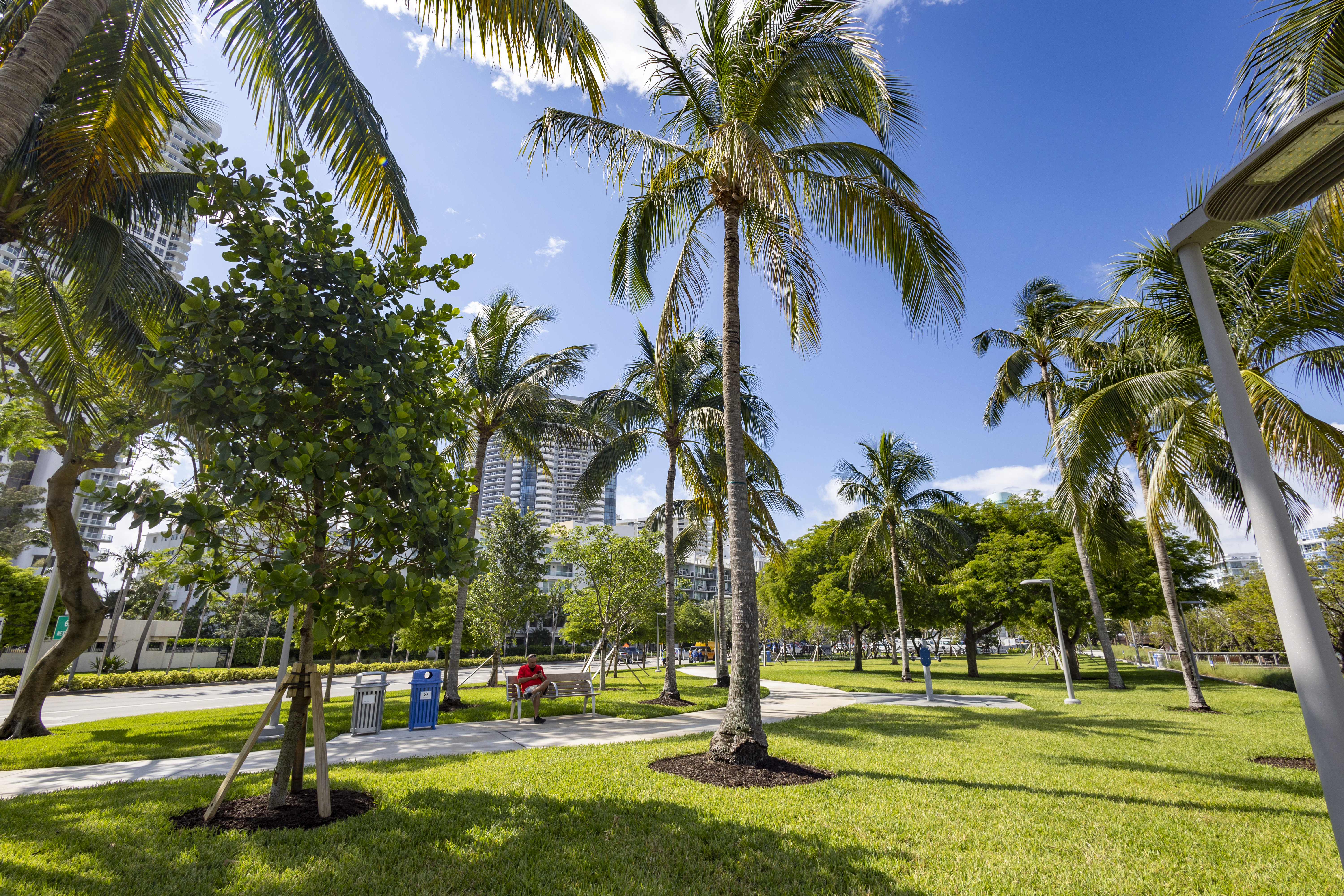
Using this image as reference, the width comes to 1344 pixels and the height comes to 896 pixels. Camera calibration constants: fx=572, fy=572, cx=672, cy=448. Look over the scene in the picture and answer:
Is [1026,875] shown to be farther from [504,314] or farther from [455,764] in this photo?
[504,314]

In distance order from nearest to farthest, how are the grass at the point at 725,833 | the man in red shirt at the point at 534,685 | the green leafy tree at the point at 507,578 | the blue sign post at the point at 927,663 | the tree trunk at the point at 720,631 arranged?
the grass at the point at 725,833 → the man in red shirt at the point at 534,685 → the blue sign post at the point at 927,663 → the tree trunk at the point at 720,631 → the green leafy tree at the point at 507,578

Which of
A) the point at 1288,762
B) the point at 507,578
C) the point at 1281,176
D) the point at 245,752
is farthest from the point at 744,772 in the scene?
the point at 507,578

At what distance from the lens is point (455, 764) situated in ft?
→ 24.4

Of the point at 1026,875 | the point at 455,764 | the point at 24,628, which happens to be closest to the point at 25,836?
the point at 455,764

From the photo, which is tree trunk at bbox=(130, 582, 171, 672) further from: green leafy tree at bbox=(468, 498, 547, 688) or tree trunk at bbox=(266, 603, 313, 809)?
tree trunk at bbox=(266, 603, 313, 809)

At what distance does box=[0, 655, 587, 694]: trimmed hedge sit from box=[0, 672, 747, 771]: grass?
523 centimetres

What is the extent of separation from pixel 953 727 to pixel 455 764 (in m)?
9.44

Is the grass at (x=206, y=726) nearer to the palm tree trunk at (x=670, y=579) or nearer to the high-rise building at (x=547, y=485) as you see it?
the palm tree trunk at (x=670, y=579)

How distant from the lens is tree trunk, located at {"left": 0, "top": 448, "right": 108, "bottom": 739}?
975 cm

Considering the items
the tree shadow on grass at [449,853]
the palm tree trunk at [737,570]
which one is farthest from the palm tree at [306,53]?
the tree shadow on grass at [449,853]

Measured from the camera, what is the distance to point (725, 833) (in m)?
4.76

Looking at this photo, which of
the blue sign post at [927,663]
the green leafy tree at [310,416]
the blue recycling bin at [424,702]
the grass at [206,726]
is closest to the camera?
the green leafy tree at [310,416]

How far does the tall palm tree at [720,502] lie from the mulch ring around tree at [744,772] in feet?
24.2

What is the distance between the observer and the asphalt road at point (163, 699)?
15.8 m
